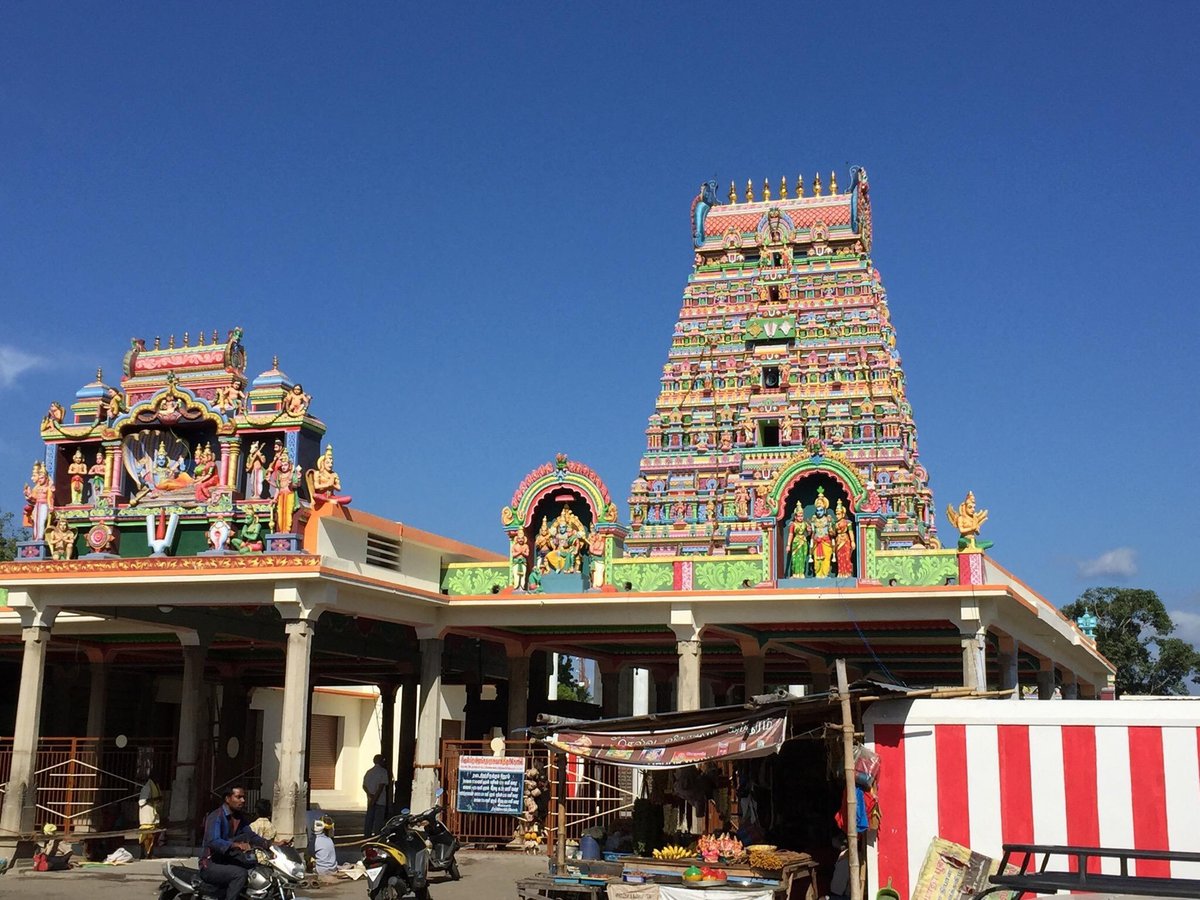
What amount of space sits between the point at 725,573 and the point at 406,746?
979 cm

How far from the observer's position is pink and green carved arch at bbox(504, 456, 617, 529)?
22953mm

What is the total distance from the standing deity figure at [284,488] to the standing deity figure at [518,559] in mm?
3930

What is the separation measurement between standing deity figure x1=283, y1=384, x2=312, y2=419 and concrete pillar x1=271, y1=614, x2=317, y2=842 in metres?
3.32

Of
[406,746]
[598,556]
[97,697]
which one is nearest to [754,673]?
[598,556]

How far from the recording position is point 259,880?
12312 mm

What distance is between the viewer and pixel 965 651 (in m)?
20.4

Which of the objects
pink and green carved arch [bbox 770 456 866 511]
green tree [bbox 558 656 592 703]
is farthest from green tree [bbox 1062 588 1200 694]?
pink and green carved arch [bbox 770 456 866 511]

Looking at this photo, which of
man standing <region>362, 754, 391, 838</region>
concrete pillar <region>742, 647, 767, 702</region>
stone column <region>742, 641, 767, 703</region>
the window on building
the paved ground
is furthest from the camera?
the window on building

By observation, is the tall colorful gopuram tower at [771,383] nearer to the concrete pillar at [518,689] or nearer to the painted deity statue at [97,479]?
the concrete pillar at [518,689]

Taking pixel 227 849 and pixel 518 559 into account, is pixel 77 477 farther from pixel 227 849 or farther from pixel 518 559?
pixel 227 849

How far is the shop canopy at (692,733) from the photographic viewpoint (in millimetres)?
13148

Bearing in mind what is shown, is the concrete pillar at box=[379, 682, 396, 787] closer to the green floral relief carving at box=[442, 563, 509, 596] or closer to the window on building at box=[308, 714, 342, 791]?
the green floral relief carving at box=[442, 563, 509, 596]

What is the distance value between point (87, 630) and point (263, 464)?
8.32 meters

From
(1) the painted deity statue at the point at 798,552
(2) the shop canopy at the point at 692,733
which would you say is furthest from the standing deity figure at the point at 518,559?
(2) the shop canopy at the point at 692,733
